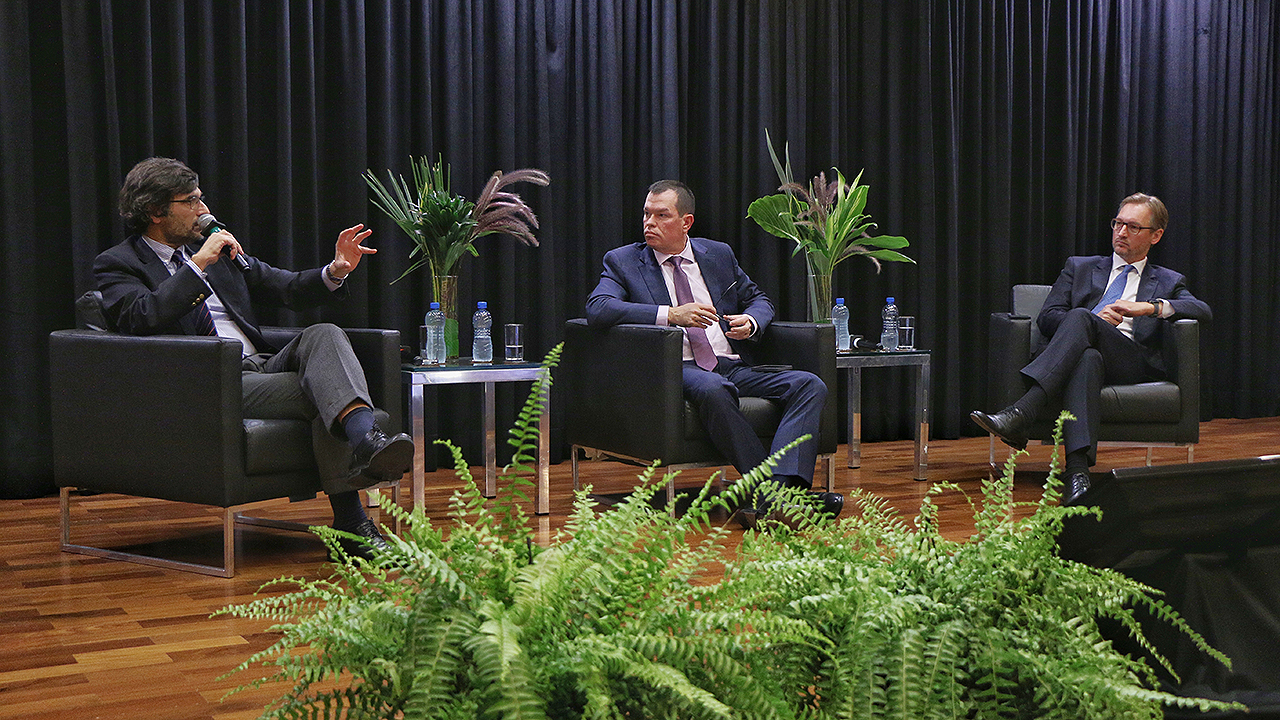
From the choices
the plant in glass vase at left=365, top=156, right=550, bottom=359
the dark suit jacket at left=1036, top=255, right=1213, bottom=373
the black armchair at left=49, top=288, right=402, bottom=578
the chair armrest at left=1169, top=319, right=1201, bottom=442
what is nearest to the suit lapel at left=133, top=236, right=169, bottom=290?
the black armchair at left=49, top=288, right=402, bottom=578

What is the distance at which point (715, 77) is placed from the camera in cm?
536

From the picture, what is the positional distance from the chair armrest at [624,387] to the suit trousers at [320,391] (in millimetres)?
847

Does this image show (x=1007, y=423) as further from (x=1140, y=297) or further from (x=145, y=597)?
(x=145, y=597)

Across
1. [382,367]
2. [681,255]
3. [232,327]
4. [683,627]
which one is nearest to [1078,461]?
[681,255]

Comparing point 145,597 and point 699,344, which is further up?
point 699,344

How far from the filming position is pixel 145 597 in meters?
2.83

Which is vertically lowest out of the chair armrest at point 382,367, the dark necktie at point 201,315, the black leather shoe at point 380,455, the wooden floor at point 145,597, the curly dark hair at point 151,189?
the wooden floor at point 145,597

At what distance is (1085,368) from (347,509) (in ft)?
8.47

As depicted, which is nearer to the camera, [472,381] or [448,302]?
[472,381]

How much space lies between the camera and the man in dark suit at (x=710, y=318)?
3648 millimetres

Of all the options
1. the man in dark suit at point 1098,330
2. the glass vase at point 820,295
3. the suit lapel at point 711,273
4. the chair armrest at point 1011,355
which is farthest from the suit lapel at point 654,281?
the chair armrest at point 1011,355

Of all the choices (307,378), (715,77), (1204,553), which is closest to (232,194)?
(307,378)

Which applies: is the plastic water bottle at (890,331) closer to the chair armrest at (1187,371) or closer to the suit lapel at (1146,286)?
the suit lapel at (1146,286)

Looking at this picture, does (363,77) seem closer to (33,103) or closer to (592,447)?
(33,103)
